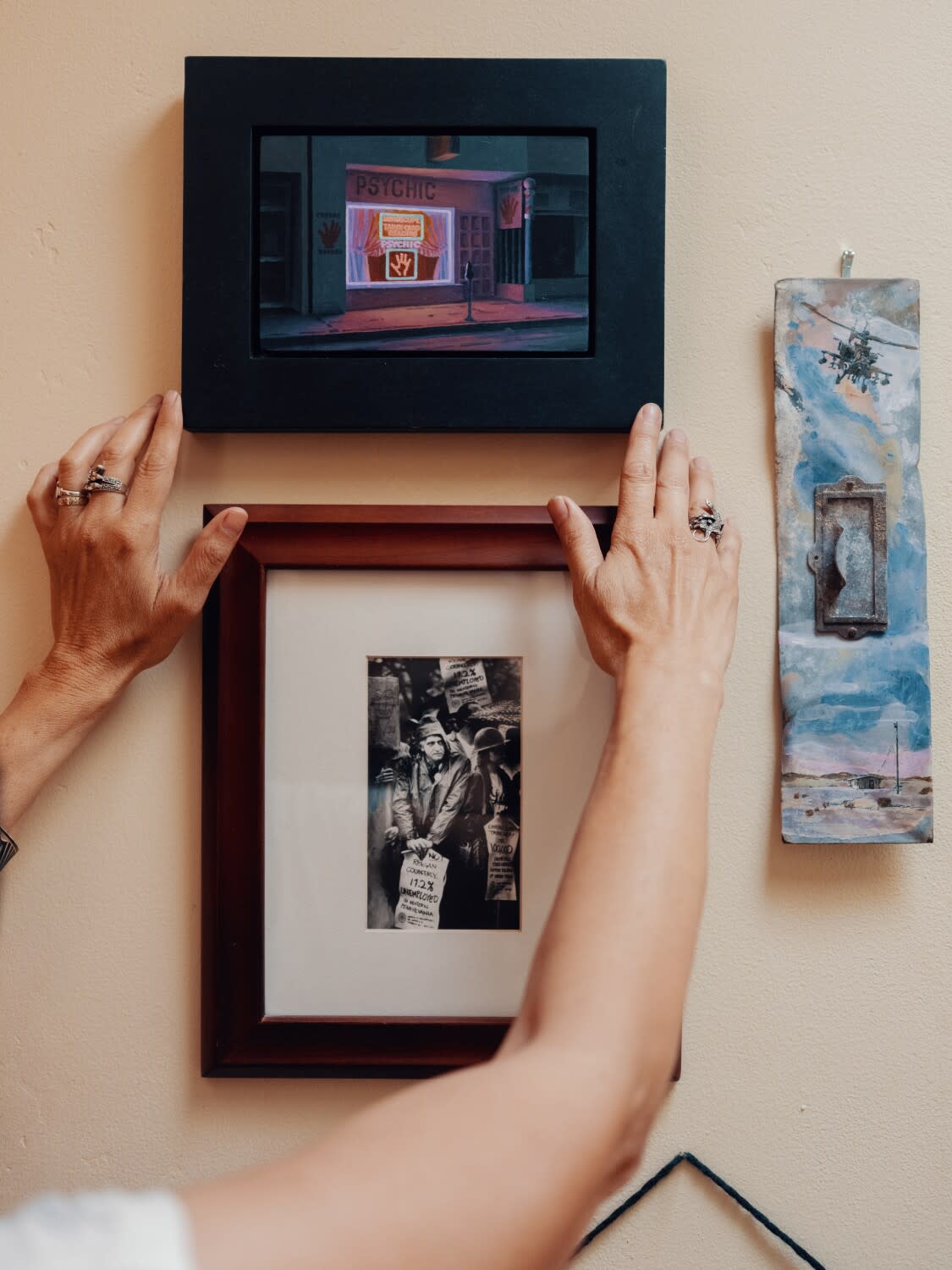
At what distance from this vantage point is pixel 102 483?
27.9 inches

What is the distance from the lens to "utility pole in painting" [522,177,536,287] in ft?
2.32

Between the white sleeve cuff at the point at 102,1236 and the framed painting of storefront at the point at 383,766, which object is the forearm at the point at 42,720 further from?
the white sleeve cuff at the point at 102,1236

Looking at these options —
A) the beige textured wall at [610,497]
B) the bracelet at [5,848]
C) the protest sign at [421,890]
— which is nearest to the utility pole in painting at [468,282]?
the beige textured wall at [610,497]

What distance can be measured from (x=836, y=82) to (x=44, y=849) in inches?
36.7

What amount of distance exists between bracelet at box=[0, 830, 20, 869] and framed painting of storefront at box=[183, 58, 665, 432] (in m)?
0.37

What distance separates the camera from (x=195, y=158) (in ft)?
2.33

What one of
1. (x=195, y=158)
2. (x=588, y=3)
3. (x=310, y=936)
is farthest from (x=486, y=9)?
(x=310, y=936)

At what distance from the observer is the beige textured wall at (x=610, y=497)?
74cm

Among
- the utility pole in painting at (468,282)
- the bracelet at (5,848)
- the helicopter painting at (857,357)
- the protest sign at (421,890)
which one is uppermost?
the utility pole in painting at (468,282)

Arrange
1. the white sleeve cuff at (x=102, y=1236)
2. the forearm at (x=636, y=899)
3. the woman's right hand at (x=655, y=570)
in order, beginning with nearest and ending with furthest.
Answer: the white sleeve cuff at (x=102, y=1236)
the forearm at (x=636, y=899)
the woman's right hand at (x=655, y=570)

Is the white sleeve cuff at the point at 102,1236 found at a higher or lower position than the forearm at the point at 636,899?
lower

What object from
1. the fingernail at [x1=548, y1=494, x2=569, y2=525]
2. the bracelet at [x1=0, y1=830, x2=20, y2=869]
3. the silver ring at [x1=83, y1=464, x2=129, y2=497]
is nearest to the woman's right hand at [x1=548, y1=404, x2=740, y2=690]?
the fingernail at [x1=548, y1=494, x2=569, y2=525]

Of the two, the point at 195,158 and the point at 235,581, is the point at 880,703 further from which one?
the point at 195,158

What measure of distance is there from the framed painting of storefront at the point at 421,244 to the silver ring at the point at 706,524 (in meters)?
0.10
